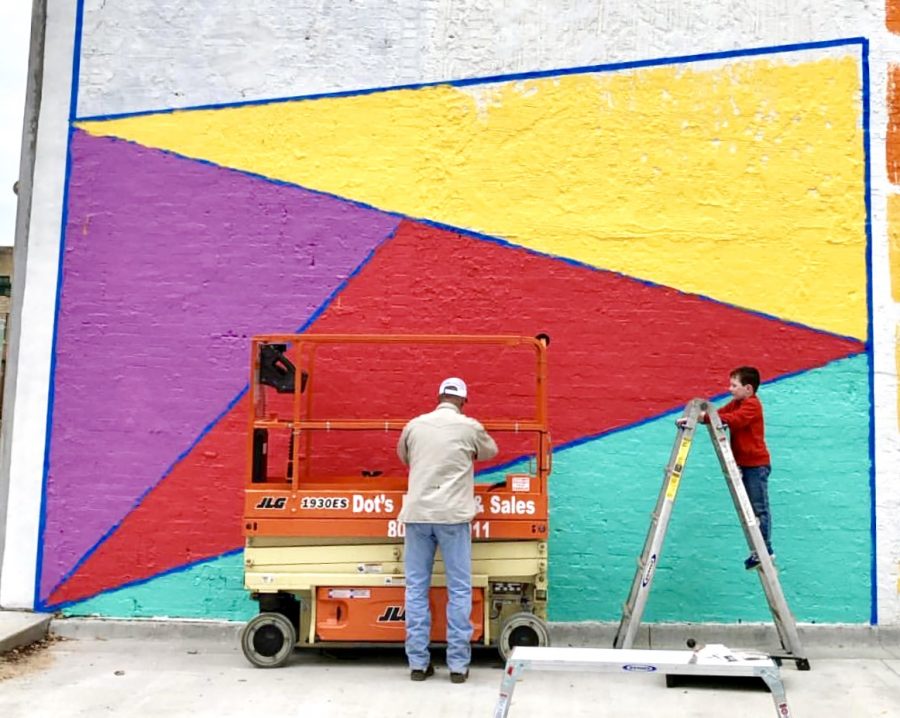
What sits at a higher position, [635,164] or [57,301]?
[635,164]

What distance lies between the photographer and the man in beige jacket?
5.86 m

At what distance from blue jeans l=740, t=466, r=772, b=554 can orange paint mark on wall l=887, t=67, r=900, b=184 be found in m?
2.50

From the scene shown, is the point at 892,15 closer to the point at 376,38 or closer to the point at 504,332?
the point at 504,332

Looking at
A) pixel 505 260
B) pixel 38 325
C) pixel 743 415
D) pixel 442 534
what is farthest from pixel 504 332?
pixel 38 325

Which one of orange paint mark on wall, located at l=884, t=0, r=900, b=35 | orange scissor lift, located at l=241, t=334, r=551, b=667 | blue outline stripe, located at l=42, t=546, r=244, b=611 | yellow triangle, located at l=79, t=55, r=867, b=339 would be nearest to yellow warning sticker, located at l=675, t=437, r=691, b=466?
orange scissor lift, located at l=241, t=334, r=551, b=667

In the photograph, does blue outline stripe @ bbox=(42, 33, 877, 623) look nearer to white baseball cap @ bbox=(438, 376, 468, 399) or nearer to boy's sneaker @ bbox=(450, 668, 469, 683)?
white baseball cap @ bbox=(438, 376, 468, 399)

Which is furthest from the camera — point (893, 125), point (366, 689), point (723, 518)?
point (893, 125)

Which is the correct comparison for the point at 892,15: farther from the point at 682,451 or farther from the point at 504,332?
the point at 682,451

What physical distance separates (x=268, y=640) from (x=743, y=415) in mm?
3252

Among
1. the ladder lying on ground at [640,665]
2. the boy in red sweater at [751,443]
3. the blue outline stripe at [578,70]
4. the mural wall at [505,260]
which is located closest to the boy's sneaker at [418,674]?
the mural wall at [505,260]

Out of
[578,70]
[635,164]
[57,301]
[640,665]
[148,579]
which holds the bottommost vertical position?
[148,579]

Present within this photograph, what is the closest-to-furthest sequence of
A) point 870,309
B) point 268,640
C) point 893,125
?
point 268,640 → point 870,309 → point 893,125

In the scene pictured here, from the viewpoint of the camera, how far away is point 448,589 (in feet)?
19.5

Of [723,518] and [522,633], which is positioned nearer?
[522,633]
